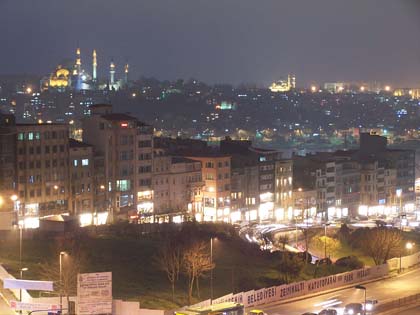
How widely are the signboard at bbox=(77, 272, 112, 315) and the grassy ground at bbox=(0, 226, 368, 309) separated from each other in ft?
8.53

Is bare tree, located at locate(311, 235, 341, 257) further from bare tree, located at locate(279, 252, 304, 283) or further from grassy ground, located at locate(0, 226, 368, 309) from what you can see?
bare tree, located at locate(279, 252, 304, 283)

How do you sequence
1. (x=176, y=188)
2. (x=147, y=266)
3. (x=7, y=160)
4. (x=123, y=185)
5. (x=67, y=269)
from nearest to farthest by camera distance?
(x=67, y=269) → (x=147, y=266) → (x=7, y=160) → (x=123, y=185) → (x=176, y=188)

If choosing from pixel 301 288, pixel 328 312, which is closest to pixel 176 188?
pixel 301 288

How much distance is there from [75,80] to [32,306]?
72587 millimetres

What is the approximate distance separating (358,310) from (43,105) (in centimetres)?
4899

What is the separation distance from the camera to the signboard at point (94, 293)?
10430mm

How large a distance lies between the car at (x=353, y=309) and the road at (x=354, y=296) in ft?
0.57

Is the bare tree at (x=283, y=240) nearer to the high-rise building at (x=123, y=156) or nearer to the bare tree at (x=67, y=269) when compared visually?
the high-rise building at (x=123, y=156)

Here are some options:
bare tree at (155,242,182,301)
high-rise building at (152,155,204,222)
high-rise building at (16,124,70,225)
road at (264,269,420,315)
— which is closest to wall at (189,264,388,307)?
road at (264,269,420,315)

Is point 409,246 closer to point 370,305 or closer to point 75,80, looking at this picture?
point 370,305

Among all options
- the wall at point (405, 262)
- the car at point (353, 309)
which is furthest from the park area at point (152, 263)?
the car at point (353, 309)

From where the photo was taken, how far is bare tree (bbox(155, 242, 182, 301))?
1488cm

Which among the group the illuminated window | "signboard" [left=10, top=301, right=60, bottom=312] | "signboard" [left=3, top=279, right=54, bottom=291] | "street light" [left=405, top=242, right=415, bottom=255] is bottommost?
"street light" [left=405, top=242, right=415, bottom=255]

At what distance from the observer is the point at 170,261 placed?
49.6 feet
